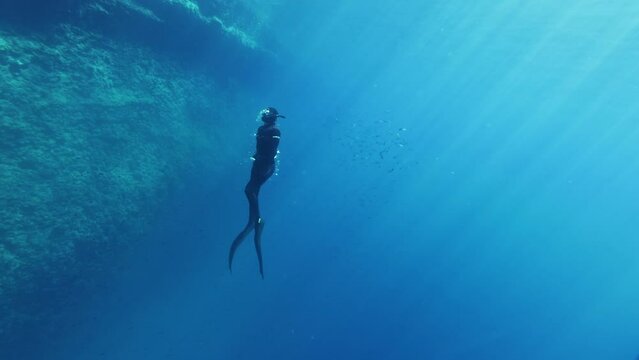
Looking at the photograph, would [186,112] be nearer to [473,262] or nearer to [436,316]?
[436,316]

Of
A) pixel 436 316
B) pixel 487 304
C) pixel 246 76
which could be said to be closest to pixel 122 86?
pixel 246 76

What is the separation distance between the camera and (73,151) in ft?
44.3

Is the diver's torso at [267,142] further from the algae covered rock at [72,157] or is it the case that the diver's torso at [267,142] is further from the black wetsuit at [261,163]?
the algae covered rock at [72,157]

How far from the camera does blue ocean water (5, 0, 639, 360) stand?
18953 millimetres

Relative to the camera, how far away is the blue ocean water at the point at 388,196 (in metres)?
19.0

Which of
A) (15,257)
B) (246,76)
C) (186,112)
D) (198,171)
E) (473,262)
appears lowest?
(473,262)

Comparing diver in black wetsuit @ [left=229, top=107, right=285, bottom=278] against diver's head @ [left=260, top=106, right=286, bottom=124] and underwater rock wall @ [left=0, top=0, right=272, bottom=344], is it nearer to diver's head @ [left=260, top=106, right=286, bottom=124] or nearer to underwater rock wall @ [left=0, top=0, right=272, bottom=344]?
diver's head @ [left=260, top=106, right=286, bottom=124]

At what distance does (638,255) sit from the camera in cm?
12388

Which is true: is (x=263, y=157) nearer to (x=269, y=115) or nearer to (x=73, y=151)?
(x=269, y=115)

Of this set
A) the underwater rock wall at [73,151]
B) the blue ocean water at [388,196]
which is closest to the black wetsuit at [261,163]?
the underwater rock wall at [73,151]

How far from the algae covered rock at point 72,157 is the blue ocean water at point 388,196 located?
5.32 feet

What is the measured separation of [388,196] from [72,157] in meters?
33.9

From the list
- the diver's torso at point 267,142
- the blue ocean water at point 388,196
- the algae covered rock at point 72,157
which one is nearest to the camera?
the diver's torso at point 267,142

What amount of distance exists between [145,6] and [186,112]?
14.6ft
